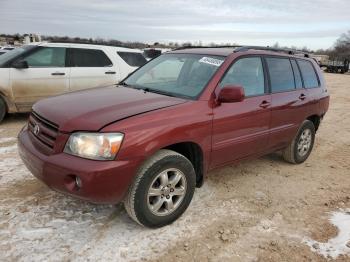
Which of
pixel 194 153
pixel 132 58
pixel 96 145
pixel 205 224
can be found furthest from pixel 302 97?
pixel 132 58

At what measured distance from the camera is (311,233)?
361 centimetres

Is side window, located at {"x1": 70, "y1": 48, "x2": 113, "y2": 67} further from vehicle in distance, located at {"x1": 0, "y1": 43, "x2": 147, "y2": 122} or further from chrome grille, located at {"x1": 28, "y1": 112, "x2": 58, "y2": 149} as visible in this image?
chrome grille, located at {"x1": 28, "y1": 112, "x2": 58, "y2": 149}

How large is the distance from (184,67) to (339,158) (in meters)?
3.48

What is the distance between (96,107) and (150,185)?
89 centimetres

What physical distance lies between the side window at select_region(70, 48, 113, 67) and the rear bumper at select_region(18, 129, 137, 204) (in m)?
5.21

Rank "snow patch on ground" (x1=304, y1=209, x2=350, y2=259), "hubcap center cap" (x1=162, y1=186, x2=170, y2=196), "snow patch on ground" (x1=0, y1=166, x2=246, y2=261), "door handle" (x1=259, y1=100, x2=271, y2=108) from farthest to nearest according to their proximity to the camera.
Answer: "door handle" (x1=259, y1=100, x2=271, y2=108)
"hubcap center cap" (x1=162, y1=186, x2=170, y2=196)
"snow patch on ground" (x1=304, y1=209, x2=350, y2=259)
"snow patch on ground" (x1=0, y1=166, x2=246, y2=261)

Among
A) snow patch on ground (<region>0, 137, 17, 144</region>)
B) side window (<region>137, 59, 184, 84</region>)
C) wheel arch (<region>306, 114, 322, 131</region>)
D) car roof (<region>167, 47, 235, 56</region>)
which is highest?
car roof (<region>167, 47, 235, 56</region>)

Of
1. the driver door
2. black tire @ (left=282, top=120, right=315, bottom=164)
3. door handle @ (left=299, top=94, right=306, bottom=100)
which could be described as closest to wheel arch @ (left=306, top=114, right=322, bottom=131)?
black tire @ (left=282, top=120, right=315, bottom=164)

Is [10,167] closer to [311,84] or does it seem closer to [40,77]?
[40,77]

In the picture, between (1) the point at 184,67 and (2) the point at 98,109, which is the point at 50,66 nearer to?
(1) the point at 184,67

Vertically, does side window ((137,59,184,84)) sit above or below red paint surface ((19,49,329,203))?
above

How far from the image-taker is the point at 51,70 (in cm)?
764

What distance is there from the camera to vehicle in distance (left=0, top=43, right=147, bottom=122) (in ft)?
24.0

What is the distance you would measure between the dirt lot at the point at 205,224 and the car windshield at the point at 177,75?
51.7 inches
